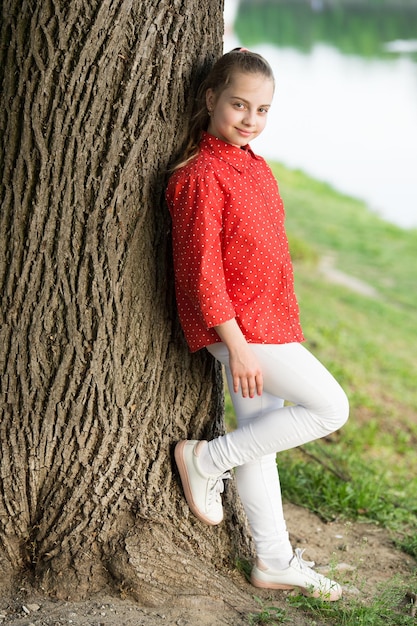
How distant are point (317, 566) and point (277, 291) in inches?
43.8

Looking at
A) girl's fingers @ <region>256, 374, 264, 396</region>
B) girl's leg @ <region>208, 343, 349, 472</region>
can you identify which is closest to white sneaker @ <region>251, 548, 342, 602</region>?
girl's leg @ <region>208, 343, 349, 472</region>

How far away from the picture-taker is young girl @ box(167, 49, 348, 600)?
97.0 inches

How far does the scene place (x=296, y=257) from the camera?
34.8 ft

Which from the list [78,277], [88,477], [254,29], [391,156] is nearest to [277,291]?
[78,277]

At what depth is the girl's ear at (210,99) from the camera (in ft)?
8.33

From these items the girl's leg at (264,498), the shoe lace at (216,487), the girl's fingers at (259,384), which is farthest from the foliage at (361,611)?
the girl's fingers at (259,384)

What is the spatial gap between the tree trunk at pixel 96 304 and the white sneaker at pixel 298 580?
135 millimetres

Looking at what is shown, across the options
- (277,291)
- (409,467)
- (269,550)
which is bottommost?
(409,467)

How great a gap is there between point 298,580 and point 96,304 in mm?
1082

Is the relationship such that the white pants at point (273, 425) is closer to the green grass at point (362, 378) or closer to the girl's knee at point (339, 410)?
the girl's knee at point (339, 410)

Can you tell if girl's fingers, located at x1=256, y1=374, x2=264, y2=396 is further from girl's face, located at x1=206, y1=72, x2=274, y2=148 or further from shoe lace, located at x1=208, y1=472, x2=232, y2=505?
girl's face, located at x1=206, y1=72, x2=274, y2=148

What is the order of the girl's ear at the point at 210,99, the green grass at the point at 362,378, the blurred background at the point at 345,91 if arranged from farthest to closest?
1. the blurred background at the point at 345,91
2. the green grass at the point at 362,378
3. the girl's ear at the point at 210,99

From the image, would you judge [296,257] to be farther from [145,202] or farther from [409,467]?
[145,202]

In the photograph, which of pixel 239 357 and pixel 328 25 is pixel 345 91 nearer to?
pixel 328 25
